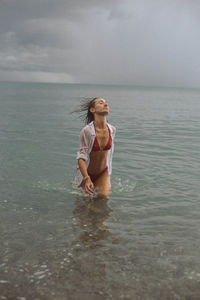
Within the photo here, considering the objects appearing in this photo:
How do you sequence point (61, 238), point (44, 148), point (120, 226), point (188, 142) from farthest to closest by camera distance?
point (188, 142), point (44, 148), point (120, 226), point (61, 238)

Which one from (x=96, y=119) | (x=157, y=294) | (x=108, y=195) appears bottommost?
(x=157, y=294)

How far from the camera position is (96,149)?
293 inches

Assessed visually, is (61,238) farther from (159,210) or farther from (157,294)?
(159,210)

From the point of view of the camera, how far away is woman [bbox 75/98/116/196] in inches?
283

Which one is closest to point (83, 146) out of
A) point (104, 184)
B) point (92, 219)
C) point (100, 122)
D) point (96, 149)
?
point (96, 149)

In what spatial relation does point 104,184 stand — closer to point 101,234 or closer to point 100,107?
point 100,107

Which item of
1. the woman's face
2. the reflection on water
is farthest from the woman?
the reflection on water

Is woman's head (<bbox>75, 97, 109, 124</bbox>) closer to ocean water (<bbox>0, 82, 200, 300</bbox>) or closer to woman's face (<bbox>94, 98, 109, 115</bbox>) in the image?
woman's face (<bbox>94, 98, 109, 115</bbox>)

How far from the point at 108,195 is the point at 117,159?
5521 mm

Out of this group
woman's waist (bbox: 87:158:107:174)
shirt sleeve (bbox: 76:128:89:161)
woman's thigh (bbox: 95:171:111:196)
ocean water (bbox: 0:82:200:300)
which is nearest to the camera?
ocean water (bbox: 0:82:200:300)

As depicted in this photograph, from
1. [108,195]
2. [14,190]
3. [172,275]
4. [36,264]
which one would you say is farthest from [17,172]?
[172,275]

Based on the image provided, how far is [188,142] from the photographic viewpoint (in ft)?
61.5

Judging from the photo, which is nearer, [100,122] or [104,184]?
[100,122]

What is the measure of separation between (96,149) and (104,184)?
965mm
